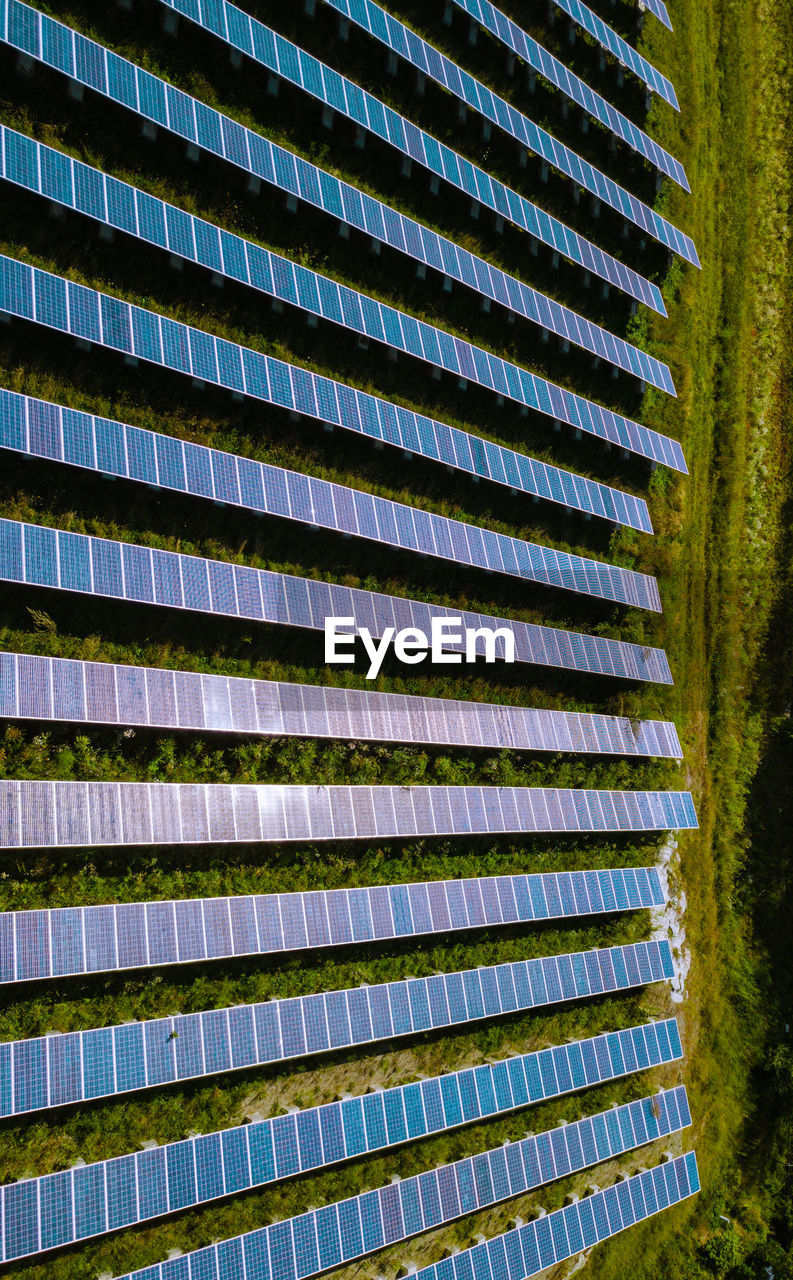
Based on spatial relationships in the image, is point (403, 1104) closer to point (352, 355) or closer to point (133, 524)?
point (133, 524)

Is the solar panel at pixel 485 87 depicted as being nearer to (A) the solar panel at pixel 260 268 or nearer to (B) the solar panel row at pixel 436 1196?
(A) the solar panel at pixel 260 268

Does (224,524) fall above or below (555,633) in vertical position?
above

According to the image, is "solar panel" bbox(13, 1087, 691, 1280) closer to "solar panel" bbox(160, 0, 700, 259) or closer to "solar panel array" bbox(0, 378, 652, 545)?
"solar panel array" bbox(0, 378, 652, 545)

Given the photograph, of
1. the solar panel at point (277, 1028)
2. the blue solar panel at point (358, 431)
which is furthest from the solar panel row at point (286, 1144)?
the blue solar panel at point (358, 431)

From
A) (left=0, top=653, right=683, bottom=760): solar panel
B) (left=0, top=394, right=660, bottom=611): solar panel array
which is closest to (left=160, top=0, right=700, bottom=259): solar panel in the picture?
(left=0, top=394, right=660, bottom=611): solar panel array

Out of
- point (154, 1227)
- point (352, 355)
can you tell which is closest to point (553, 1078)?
point (154, 1227)

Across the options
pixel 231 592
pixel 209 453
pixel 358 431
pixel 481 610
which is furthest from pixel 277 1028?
pixel 358 431
